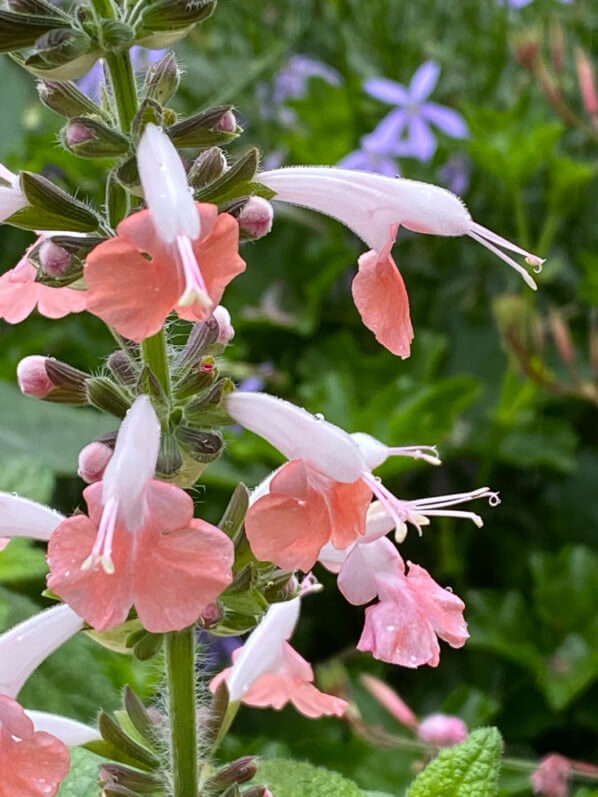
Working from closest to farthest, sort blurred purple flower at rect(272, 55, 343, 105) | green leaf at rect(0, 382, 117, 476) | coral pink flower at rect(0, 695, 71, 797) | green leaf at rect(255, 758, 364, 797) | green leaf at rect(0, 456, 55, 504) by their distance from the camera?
coral pink flower at rect(0, 695, 71, 797) < green leaf at rect(255, 758, 364, 797) < green leaf at rect(0, 456, 55, 504) < green leaf at rect(0, 382, 117, 476) < blurred purple flower at rect(272, 55, 343, 105)

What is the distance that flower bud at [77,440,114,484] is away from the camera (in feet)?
1.96

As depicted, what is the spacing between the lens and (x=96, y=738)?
0.69 m

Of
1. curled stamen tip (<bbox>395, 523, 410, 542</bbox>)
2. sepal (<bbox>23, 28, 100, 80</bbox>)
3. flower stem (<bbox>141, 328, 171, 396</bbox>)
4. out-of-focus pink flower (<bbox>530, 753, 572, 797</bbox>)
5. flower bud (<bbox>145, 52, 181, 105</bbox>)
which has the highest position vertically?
sepal (<bbox>23, 28, 100, 80</bbox>)

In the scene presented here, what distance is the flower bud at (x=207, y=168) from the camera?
59cm

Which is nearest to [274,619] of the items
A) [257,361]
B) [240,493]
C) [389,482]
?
[240,493]

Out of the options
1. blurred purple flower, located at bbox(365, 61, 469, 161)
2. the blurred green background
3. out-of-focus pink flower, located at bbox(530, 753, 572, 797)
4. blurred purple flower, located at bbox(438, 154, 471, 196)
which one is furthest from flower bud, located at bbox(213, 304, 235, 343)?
blurred purple flower, located at bbox(438, 154, 471, 196)

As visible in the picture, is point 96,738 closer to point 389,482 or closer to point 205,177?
point 205,177

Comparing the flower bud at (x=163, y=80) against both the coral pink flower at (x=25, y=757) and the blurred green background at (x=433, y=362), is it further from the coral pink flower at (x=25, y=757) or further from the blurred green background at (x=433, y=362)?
the blurred green background at (x=433, y=362)

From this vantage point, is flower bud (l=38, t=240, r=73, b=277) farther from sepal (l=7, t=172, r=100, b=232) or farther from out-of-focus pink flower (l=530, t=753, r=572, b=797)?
out-of-focus pink flower (l=530, t=753, r=572, b=797)

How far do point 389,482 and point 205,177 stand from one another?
38.0 inches

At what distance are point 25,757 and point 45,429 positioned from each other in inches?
39.4

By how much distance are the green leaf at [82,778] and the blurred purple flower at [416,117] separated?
1290mm

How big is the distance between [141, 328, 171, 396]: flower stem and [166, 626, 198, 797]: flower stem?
155 millimetres

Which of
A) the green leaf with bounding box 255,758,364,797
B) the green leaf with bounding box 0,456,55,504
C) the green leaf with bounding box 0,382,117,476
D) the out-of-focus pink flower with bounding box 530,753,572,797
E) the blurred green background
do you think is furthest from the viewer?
the green leaf with bounding box 0,382,117,476
